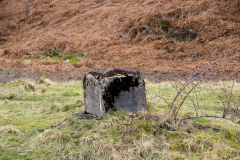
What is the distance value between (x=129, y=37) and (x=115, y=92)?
17658mm

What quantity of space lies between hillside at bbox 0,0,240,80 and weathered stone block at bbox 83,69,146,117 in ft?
34.5

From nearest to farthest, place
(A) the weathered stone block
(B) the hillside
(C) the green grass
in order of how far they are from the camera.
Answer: (C) the green grass < (A) the weathered stone block < (B) the hillside

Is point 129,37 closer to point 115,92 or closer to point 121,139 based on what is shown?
point 115,92

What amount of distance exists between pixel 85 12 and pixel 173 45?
10808 millimetres

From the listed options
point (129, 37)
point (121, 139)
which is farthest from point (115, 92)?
point (129, 37)

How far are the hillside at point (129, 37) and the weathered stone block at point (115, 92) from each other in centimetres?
1050

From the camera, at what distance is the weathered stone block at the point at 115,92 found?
6445mm

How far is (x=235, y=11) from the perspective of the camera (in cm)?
2348

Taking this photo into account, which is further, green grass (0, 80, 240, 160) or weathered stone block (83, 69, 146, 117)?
weathered stone block (83, 69, 146, 117)

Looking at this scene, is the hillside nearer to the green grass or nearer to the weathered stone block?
the weathered stone block

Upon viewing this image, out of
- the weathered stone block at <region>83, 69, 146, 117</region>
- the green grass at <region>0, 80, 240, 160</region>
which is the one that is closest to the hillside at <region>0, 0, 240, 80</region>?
the weathered stone block at <region>83, 69, 146, 117</region>

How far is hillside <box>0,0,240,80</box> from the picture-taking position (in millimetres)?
20156

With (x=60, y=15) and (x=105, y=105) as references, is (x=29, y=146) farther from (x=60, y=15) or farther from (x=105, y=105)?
(x=60, y=15)

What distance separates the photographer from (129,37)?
23.8m
